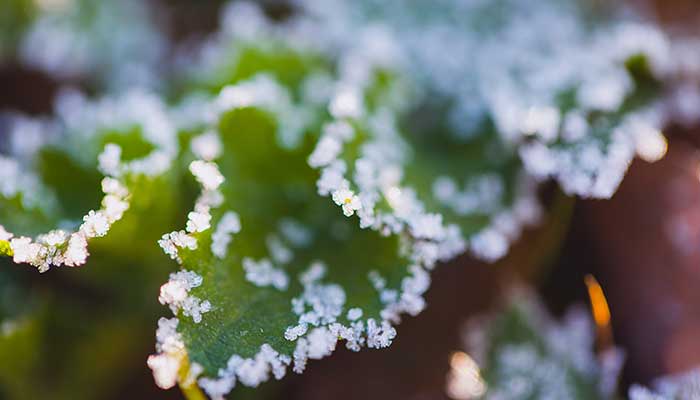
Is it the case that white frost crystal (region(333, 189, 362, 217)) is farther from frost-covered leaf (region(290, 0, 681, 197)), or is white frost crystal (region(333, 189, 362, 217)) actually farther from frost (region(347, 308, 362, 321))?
frost-covered leaf (region(290, 0, 681, 197))

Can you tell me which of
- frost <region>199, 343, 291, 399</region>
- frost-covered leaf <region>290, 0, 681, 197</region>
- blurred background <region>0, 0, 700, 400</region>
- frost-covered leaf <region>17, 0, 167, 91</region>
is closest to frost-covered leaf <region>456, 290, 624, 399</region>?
blurred background <region>0, 0, 700, 400</region>

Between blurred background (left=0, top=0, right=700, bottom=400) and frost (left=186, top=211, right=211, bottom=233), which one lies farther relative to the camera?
blurred background (left=0, top=0, right=700, bottom=400)

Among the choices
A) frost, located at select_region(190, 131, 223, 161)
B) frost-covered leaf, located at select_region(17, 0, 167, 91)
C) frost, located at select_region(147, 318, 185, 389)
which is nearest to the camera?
frost, located at select_region(147, 318, 185, 389)

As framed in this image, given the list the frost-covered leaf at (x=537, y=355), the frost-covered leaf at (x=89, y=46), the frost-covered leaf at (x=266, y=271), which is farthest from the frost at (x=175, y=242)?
the frost-covered leaf at (x=89, y=46)

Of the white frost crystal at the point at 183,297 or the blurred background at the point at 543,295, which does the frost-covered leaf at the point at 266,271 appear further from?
the blurred background at the point at 543,295

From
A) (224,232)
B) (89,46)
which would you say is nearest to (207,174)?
(224,232)

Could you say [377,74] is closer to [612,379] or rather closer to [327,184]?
[327,184]

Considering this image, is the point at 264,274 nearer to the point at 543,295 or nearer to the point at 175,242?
the point at 175,242

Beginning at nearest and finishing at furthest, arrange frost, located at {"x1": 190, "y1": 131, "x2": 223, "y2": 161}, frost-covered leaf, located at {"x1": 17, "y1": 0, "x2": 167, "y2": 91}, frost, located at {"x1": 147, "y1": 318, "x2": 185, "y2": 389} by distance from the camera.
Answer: frost, located at {"x1": 147, "y1": 318, "x2": 185, "y2": 389}, frost, located at {"x1": 190, "y1": 131, "x2": 223, "y2": 161}, frost-covered leaf, located at {"x1": 17, "y1": 0, "x2": 167, "y2": 91}
